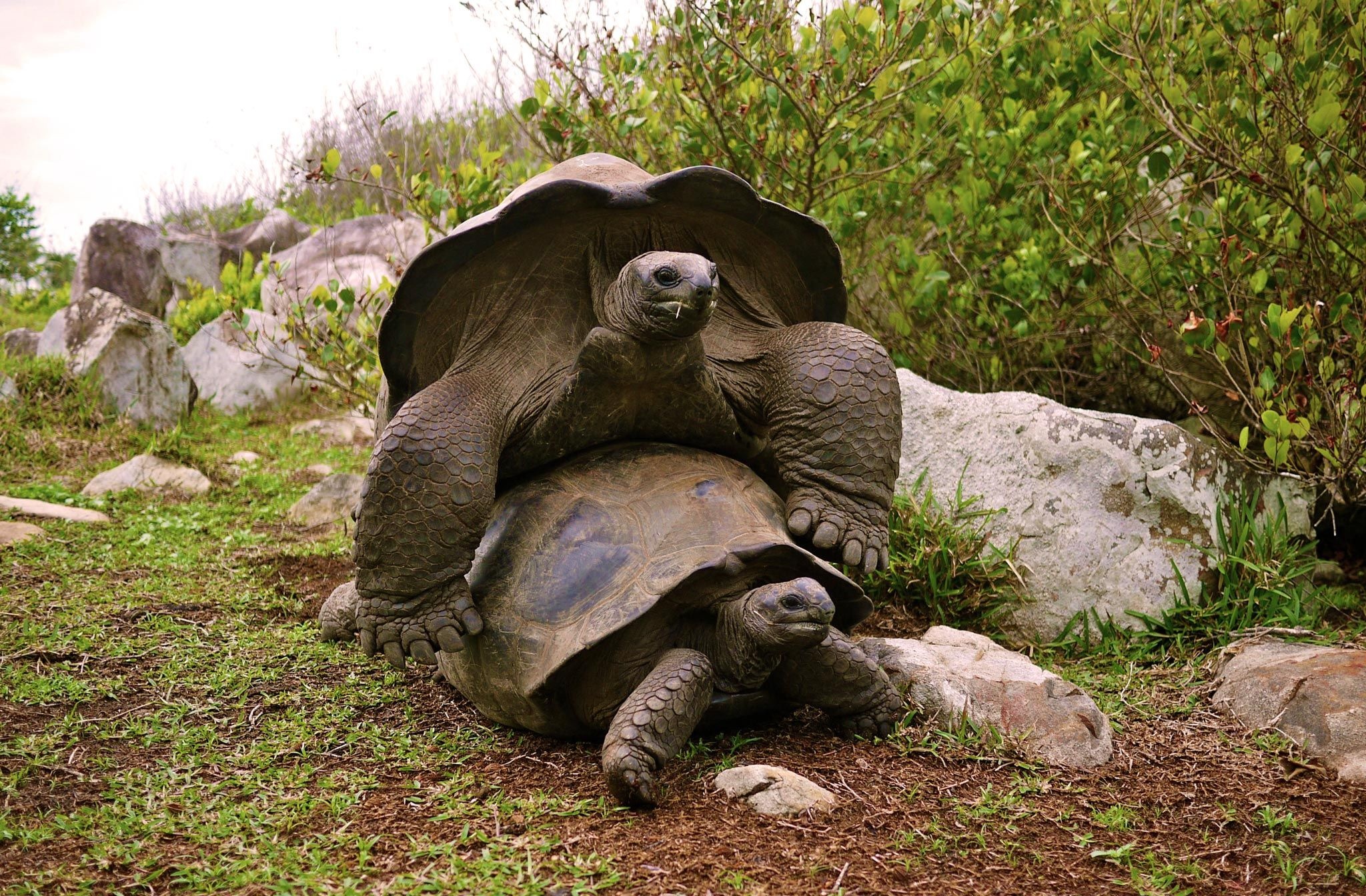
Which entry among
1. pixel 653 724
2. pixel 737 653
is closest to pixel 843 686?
pixel 737 653

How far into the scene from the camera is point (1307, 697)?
3021mm

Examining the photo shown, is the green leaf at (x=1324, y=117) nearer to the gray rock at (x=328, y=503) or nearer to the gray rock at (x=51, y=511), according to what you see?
the gray rock at (x=328, y=503)

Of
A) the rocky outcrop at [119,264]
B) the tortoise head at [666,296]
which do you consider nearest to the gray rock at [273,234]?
the rocky outcrop at [119,264]

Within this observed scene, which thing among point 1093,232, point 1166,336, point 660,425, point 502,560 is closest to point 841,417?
point 660,425

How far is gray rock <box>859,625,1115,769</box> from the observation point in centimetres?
286

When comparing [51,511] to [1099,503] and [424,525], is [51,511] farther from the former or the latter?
[1099,503]

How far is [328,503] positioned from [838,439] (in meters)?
3.53

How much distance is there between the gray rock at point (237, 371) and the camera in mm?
8367

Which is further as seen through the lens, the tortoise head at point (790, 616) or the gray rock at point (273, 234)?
the gray rock at point (273, 234)

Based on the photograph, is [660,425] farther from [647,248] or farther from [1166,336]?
[1166,336]

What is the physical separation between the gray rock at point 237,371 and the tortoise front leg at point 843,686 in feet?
20.7

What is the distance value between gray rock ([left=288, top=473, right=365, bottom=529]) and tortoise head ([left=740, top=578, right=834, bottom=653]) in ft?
11.5

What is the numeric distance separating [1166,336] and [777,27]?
2.37m

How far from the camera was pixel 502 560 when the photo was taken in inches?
116
